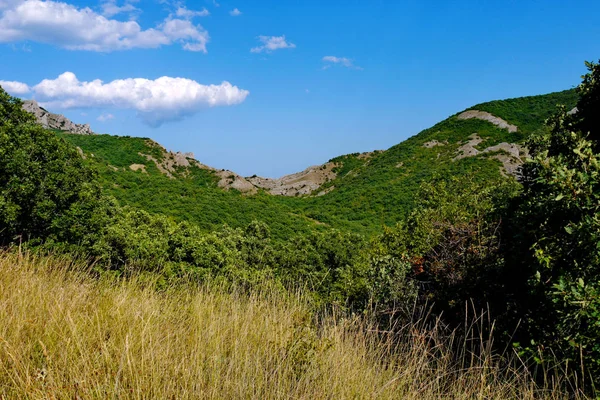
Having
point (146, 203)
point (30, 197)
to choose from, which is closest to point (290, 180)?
point (146, 203)

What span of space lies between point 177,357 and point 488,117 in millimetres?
65683

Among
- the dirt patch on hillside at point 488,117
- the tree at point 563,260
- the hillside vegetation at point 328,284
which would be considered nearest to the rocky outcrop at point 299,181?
the dirt patch on hillside at point 488,117

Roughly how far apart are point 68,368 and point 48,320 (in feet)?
2.65

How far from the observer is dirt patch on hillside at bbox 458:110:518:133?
186 feet

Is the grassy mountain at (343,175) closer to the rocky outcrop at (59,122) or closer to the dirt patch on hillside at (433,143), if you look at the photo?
the dirt patch on hillside at (433,143)

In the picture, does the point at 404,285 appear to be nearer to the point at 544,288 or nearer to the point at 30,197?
the point at 544,288

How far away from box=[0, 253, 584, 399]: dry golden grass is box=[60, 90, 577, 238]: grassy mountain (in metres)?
27.9

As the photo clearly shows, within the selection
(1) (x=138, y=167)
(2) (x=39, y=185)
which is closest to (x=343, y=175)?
(1) (x=138, y=167)

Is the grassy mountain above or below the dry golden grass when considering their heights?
above

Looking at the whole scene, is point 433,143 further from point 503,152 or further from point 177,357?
point 177,357

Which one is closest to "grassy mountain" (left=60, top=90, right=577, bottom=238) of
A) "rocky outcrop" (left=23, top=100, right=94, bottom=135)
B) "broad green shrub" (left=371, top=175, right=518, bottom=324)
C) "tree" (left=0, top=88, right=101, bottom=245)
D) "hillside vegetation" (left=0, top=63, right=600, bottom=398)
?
"hillside vegetation" (left=0, top=63, right=600, bottom=398)

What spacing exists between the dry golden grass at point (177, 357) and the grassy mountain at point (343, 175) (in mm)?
27947

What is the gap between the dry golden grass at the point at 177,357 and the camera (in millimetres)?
2746

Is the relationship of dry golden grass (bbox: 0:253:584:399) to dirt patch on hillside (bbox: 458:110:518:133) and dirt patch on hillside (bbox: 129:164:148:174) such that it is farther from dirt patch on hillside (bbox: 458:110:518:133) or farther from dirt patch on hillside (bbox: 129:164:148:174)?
dirt patch on hillside (bbox: 458:110:518:133)
